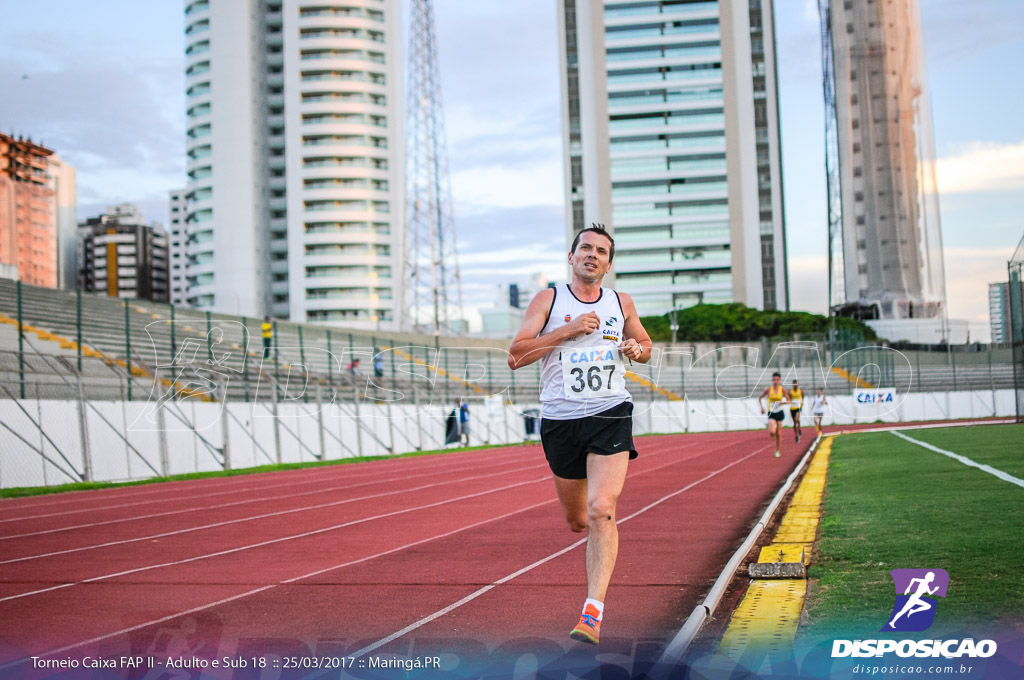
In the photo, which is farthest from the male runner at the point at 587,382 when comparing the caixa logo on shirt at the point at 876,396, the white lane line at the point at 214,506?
the caixa logo on shirt at the point at 876,396

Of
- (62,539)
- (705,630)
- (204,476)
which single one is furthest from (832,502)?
(204,476)

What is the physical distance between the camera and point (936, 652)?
14.3 feet

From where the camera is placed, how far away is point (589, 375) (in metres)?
5.41

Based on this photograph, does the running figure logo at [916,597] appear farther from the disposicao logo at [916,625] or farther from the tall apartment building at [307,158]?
the tall apartment building at [307,158]

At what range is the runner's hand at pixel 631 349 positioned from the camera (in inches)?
211

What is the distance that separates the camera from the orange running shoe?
185 inches

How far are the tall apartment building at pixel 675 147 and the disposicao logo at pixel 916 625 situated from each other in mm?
103428

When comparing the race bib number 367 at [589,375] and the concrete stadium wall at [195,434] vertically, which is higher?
the race bib number 367 at [589,375]

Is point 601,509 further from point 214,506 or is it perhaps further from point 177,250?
point 177,250

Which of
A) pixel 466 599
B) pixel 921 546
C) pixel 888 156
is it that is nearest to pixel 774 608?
pixel 466 599

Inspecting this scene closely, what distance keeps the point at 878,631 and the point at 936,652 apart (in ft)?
1.29

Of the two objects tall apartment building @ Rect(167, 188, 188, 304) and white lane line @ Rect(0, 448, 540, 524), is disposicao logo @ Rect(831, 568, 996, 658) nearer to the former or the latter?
white lane line @ Rect(0, 448, 540, 524)

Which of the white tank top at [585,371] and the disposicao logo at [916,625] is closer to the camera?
the disposicao logo at [916,625]

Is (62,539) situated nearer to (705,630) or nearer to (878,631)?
(705,630)
